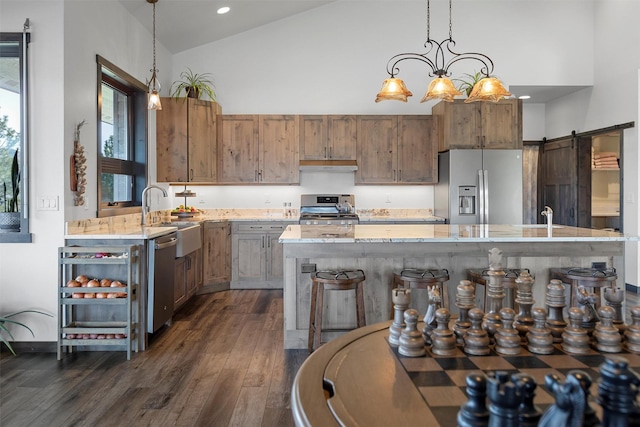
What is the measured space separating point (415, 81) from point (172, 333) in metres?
4.71

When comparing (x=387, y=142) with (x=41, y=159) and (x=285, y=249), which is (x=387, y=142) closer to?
(x=285, y=249)

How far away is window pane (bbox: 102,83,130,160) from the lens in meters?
4.46

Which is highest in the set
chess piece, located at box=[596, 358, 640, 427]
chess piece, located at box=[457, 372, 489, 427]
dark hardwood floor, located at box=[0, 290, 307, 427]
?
chess piece, located at box=[596, 358, 640, 427]

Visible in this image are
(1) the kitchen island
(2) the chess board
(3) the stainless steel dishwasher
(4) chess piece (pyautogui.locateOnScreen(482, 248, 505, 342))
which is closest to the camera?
(2) the chess board

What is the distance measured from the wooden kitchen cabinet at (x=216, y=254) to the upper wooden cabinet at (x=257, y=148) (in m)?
0.79

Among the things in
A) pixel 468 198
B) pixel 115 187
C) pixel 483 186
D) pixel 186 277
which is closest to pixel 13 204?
pixel 115 187

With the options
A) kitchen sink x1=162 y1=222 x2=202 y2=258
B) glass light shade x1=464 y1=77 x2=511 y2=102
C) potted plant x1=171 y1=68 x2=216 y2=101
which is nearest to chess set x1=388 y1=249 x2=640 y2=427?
glass light shade x1=464 y1=77 x2=511 y2=102

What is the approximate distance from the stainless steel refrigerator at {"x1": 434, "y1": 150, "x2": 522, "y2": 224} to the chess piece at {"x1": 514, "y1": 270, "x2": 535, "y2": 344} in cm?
458

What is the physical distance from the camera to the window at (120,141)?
4289 mm

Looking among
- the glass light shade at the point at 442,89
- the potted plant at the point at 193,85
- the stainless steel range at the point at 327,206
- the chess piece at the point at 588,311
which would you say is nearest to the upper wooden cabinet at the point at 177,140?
the potted plant at the point at 193,85

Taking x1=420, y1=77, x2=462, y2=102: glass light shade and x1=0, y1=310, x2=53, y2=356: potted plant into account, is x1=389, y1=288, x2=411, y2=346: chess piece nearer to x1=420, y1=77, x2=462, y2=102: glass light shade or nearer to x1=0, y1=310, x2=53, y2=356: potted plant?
x1=420, y1=77, x2=462, y2=102: glass light shade

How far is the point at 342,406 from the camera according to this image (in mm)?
886

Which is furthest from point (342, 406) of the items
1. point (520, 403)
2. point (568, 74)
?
point (568, 74)

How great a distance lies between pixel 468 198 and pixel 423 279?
2981 millimetres
